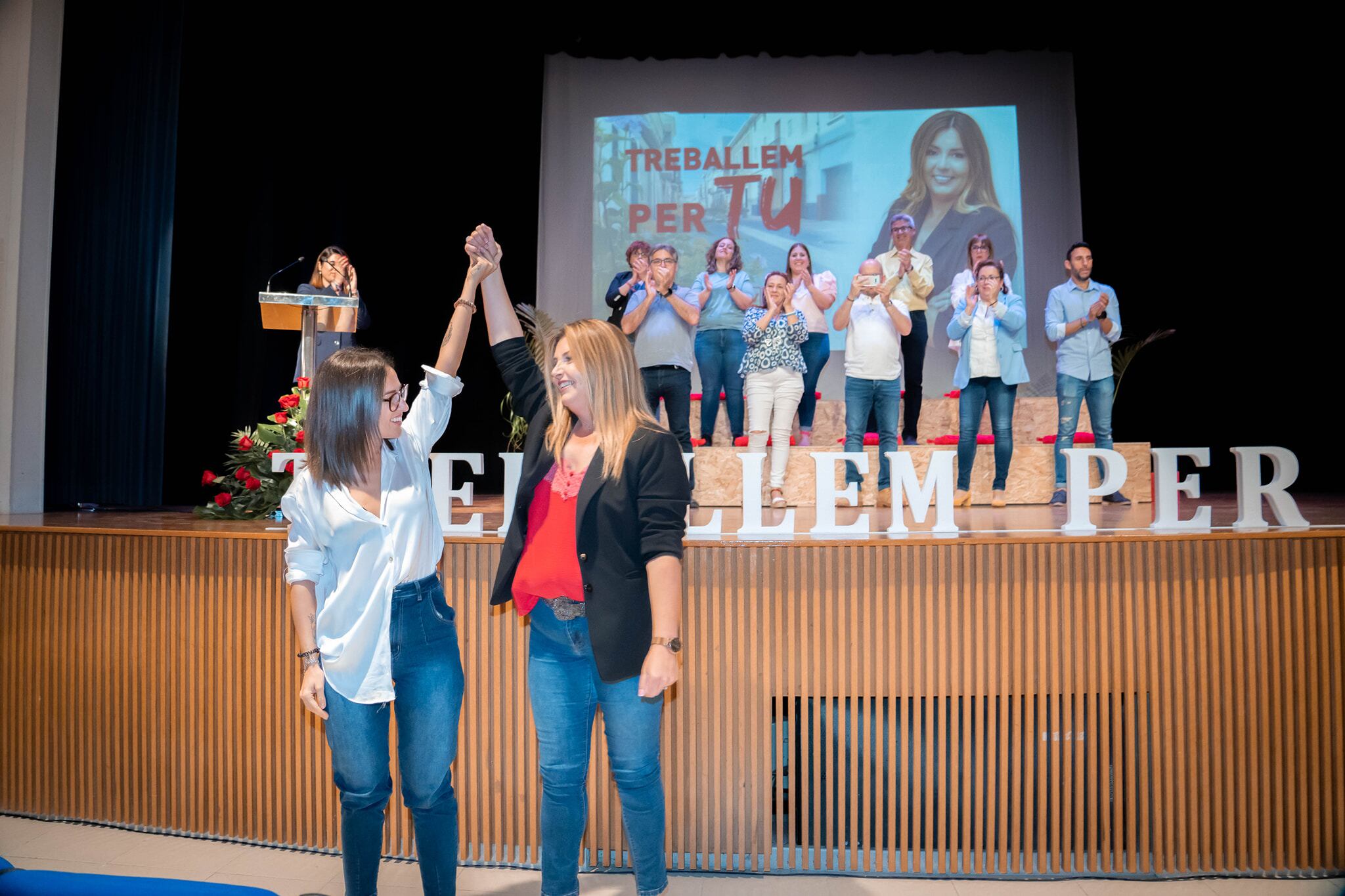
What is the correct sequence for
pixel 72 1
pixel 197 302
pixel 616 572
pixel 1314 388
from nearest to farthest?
pixel 616 572, pixel 72 1, pixel 197 302, pixel 1314 388

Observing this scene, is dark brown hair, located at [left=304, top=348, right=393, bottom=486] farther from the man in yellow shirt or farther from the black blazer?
the man in yellow shirt

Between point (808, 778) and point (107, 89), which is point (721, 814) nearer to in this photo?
point (808, 778)

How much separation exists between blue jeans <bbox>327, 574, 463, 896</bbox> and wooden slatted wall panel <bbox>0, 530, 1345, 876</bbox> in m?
0.93

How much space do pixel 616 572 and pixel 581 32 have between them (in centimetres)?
605

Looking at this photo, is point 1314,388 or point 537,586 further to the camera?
point 1314,388

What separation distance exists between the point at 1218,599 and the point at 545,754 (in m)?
2.20

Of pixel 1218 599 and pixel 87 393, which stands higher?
pixel 87 393

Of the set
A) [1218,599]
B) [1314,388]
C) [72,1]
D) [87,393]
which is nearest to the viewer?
[1218,599]

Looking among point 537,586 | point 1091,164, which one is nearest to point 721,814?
point 537,586

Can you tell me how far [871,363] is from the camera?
4.67 meters

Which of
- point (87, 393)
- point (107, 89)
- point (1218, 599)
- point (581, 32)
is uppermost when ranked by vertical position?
point (581, 32)

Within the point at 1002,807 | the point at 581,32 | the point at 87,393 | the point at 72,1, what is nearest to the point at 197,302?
the point at 87,393

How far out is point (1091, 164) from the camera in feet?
24.6

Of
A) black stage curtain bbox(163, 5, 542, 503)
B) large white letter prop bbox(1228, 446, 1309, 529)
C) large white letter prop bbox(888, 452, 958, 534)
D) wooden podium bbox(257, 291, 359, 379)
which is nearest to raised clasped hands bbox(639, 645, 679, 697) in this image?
large white letter prop bbox(888, 452, 958, 534)
